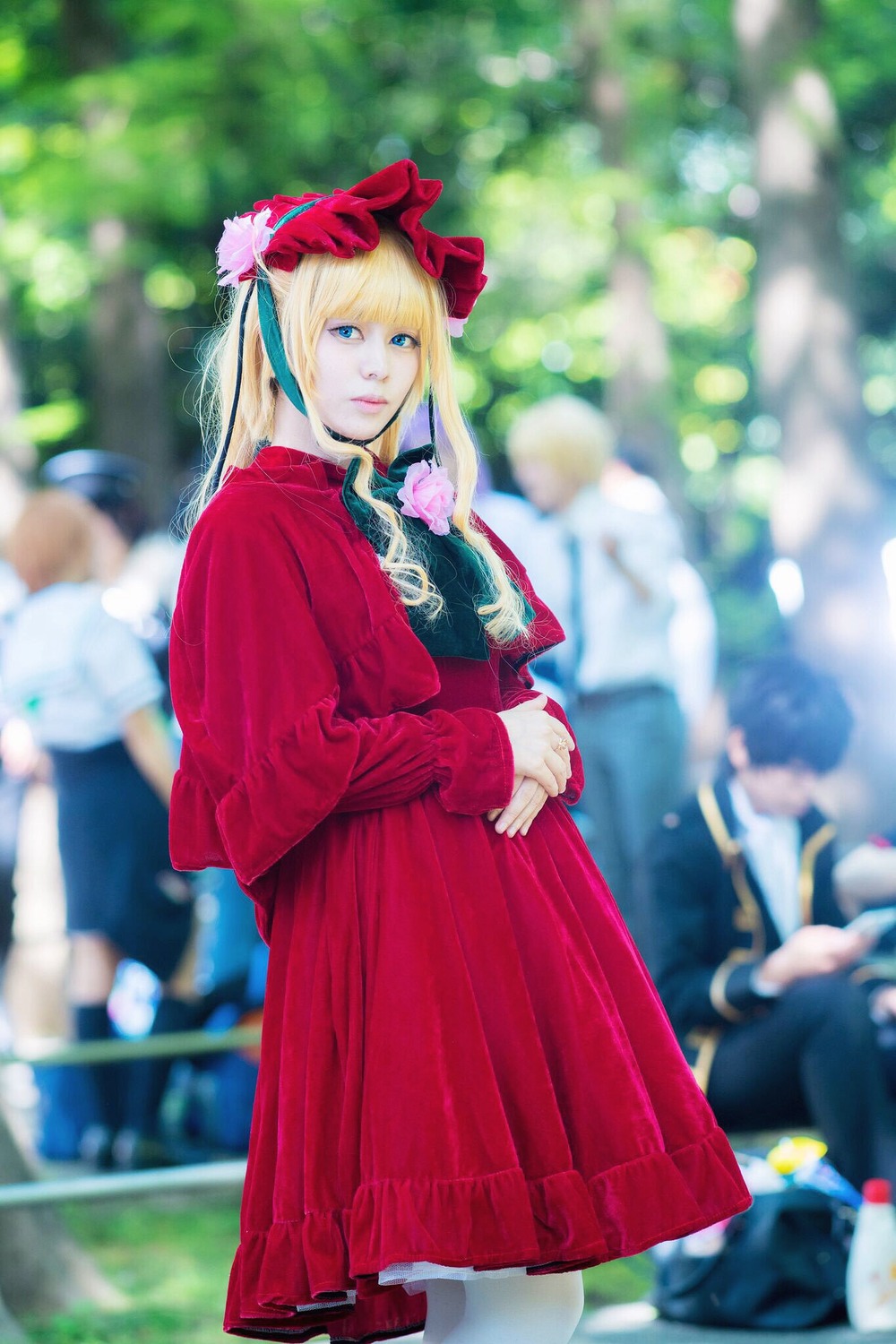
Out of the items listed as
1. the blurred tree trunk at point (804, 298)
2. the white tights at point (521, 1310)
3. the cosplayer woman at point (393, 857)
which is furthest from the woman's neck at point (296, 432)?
the blurred tree trunk at point (804, 298)

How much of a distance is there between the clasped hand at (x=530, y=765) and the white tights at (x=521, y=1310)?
0.57 m

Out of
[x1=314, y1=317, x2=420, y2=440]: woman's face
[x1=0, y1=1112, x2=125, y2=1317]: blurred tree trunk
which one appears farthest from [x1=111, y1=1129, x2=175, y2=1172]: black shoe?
[x1=314, y1=317, x2=420, y2=440]: woman's face

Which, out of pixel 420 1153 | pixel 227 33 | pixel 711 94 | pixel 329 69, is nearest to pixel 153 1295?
pixel 420 1153

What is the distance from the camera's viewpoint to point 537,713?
90.5 inches

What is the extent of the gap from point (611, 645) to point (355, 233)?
3502 millimetres

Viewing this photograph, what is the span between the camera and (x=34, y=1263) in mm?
3875

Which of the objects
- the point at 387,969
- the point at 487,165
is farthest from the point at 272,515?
the point at 487,165

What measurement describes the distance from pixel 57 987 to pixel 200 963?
1.84 feet

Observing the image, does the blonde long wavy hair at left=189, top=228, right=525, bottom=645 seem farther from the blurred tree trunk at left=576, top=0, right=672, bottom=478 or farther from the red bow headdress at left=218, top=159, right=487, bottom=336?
the blurred tree trunk at left=576, top=0, right=672, bottom=478

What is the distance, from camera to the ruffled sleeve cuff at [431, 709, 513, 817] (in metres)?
2.17

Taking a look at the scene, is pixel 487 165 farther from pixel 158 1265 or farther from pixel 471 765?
pixel 471 765

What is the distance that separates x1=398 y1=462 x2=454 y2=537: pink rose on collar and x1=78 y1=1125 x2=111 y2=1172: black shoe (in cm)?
320

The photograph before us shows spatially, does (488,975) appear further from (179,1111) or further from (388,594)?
(179,1111)

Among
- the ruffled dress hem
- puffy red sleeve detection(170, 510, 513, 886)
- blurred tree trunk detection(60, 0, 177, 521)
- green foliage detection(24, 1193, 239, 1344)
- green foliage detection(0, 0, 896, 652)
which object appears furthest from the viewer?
blurred tree trunk detection(60, 0, 177, 521)
